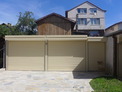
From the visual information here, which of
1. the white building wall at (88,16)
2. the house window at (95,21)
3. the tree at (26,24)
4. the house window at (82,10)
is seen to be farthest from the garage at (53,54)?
the house window at (82,10)

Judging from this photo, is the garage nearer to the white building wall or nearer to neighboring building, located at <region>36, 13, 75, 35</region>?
neighboring building, located at <region>36, 13, 75, 35</region>

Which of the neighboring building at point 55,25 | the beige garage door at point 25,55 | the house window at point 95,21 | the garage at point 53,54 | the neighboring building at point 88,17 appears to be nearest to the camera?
the garage at point 53,54

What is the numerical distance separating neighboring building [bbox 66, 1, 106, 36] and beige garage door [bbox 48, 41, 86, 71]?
2487cm

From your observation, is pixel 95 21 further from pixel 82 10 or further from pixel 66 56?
pixel 66 56

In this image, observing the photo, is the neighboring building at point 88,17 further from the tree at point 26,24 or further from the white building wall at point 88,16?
the tree at point 26,24

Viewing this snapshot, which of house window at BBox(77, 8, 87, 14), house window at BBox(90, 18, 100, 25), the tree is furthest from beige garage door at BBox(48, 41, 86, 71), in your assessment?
house window at BBox(77, 8, 87, 14)

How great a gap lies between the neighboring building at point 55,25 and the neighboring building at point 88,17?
731 inches

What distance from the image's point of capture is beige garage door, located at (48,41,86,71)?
10.2m

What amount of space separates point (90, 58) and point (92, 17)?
87.6 ft

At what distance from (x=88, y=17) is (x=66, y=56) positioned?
87.6ft

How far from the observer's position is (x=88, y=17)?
35000 mm

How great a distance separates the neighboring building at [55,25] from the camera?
16172 millimetres

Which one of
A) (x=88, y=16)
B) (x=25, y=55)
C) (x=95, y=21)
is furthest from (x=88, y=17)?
(x=25, y=55)

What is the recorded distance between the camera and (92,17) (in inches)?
1382
